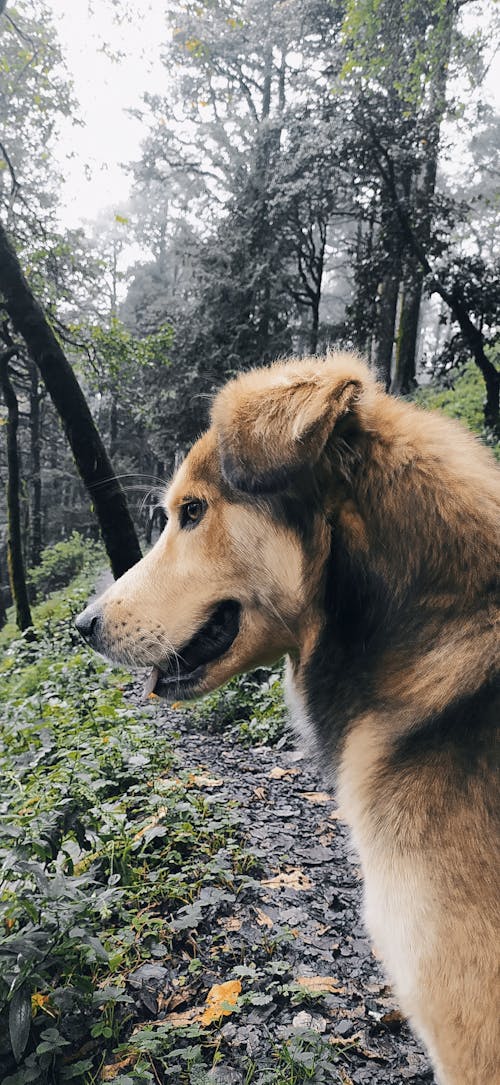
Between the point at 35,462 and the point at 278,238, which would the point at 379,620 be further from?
the point at 35,462

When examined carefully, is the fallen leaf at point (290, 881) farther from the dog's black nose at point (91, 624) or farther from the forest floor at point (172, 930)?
the dog's black nose at point (91, 624)

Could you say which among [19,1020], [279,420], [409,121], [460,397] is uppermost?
[409,121]

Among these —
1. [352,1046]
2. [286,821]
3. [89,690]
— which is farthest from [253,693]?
[352,1046]

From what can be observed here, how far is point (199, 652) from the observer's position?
2.32 metres

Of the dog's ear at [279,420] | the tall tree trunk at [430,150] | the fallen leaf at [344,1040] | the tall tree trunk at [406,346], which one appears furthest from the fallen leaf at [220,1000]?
the tall tree trunk at [406,346]

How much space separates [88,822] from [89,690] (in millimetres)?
3062

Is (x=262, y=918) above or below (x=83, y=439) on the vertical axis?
below

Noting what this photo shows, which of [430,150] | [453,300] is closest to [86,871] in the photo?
[453,300]

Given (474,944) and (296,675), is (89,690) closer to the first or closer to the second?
(296,675)

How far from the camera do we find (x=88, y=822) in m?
2.99

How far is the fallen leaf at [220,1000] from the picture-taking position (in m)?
2.32

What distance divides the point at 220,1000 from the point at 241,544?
6.03ft

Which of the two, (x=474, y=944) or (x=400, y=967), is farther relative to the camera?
(x=400, y=967)

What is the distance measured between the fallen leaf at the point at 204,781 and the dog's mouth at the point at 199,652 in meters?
2.08
